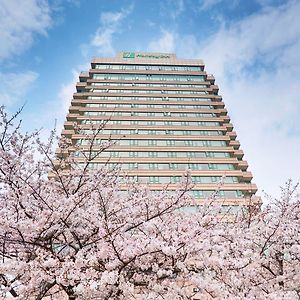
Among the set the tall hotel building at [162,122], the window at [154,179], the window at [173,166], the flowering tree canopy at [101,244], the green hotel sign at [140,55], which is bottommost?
the flowering tree canopy at [101,244]

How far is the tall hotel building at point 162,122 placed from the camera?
4447cm

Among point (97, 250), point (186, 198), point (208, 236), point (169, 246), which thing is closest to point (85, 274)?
A: point (97, 250)

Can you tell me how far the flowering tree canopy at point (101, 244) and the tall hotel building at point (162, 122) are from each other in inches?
1222

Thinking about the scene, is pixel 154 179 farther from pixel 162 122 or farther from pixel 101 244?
pixel 101 244

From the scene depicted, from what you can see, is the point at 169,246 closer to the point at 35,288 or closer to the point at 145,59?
the point at 35,288

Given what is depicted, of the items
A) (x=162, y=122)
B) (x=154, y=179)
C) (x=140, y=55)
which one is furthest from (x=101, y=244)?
(x=140, y=55)

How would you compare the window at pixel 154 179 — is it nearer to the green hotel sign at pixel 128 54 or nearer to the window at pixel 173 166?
the window at pixel 173 166

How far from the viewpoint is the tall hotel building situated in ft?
146

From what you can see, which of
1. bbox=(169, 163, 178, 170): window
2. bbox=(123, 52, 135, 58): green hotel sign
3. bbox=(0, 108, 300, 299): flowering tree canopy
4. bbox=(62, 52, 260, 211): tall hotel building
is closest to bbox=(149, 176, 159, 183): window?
bbox=(62, 52, 260, 211): tall hotel building

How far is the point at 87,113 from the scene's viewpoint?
2137 inches

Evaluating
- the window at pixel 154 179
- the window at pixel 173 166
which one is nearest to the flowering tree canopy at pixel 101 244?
the window at pixel 154 179

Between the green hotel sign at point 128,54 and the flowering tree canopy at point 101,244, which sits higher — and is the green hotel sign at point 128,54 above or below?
above

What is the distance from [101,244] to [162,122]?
48.1m

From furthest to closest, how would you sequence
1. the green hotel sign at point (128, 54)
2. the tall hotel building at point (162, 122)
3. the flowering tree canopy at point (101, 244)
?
1. the green hotel sign at point (128, 54)
2. the tall hotel building at point (162, 122)
3. the flowering tree canopy at point (101, 244)
